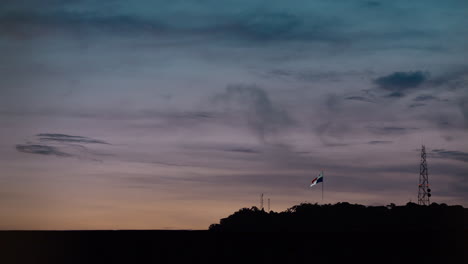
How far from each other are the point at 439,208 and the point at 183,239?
15900cm

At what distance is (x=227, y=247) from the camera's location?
5194 cm

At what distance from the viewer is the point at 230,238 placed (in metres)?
54.2

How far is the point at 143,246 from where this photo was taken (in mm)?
52188

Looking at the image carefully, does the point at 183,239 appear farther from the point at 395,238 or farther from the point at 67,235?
the point at 395,238

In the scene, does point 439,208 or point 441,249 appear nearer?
point 441,249

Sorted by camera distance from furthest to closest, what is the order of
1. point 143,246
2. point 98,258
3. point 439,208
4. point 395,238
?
point 439,208 → point 395,238 → point 143,246 → point 98,258

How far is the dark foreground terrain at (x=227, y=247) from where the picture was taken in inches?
1921

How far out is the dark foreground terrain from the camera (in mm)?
48781

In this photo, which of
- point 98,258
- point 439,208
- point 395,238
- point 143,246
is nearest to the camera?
point 98,258

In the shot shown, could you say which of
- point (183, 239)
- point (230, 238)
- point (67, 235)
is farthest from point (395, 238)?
point (67, 235)

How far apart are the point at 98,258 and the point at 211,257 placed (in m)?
9.15

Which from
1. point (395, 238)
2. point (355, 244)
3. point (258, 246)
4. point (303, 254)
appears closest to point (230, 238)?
point (258, 246)

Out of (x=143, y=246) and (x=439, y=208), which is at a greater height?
(x=439, y=208)

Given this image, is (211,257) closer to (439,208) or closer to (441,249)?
(441,249)
